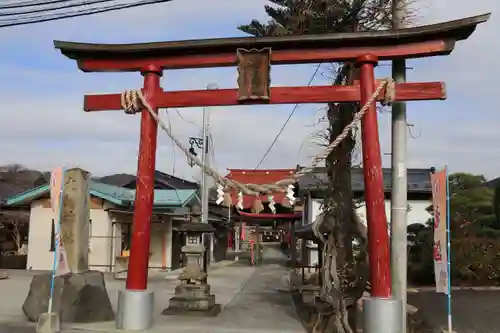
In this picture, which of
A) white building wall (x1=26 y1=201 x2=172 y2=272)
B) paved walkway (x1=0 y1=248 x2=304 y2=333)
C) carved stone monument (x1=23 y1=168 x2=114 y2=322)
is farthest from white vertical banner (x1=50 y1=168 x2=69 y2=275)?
white building wall (x1=26 y1=201 x2=172 y2=272)

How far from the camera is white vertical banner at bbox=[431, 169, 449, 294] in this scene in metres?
8.98

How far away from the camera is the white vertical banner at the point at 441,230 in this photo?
8984 mm

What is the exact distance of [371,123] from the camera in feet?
26.7

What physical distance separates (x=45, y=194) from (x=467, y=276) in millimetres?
19060

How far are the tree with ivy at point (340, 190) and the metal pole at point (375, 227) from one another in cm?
148

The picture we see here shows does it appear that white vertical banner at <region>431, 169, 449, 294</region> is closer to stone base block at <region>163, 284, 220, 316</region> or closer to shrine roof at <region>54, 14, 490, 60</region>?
shrine roof at <region>54, 14, 490, 60</region>

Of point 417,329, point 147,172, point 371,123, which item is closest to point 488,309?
point 417,329

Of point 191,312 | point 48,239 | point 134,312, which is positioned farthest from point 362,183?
point 134,312

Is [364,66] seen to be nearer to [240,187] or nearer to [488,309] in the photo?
[240,187]

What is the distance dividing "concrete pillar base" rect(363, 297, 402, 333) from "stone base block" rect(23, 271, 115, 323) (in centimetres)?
575

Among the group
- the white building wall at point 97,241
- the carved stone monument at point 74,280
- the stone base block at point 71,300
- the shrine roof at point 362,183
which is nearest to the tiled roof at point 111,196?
the white building wall at point 97,241

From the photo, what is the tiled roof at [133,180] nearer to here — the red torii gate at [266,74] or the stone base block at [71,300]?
the stone base block at [71,300]

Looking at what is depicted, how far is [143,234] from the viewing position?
8.56 m

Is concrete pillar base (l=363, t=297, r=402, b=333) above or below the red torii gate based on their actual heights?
below
